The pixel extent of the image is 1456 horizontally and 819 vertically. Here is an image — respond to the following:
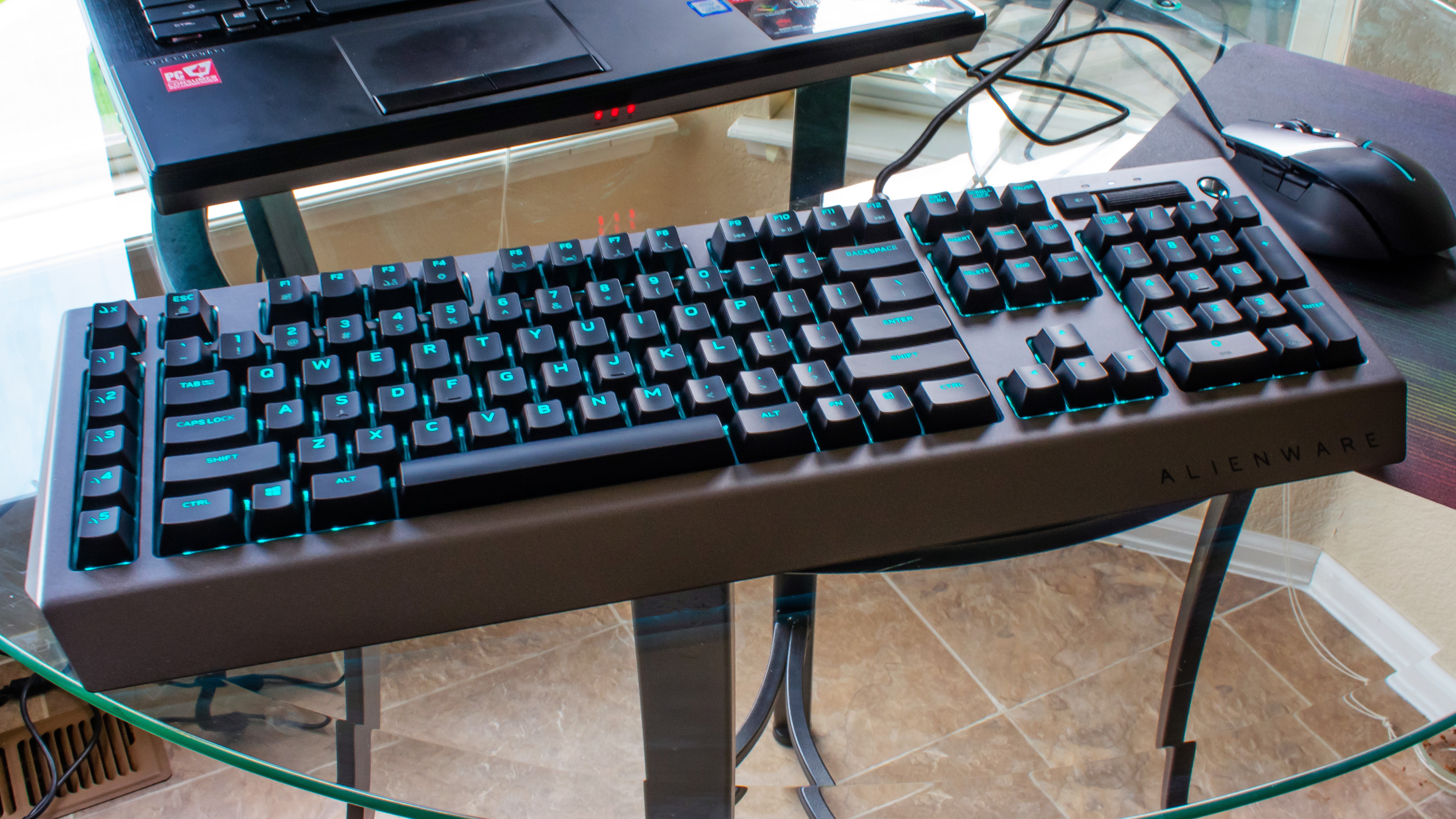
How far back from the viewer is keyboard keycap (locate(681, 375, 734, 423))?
1.52 feet

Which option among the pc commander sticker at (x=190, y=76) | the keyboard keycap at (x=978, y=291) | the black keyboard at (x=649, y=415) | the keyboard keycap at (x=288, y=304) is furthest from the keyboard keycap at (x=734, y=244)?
the pc commander sticker at (x=190, y=76)

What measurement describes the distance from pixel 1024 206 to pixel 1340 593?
0.27 m

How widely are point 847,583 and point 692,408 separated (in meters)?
0.16

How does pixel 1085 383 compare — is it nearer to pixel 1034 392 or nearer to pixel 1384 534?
pixel 1034 392

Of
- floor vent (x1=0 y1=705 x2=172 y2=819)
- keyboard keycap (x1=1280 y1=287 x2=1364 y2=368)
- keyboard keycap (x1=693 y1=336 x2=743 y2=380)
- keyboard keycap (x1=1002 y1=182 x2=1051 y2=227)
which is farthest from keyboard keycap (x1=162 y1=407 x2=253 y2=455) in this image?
floor vent (x1=0 y1=705 x2=172 y2=819)

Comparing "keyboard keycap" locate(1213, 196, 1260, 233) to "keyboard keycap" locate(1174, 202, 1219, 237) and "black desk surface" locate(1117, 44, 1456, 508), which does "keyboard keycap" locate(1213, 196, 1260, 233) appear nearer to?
"keyboard keycap" locate(1174, 202, 1219, 237)

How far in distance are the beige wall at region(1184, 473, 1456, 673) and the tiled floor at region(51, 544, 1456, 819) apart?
0.04 metres

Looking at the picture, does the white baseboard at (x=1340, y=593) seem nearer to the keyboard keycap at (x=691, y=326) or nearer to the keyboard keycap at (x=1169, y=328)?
the keyboard keycap at (x=1169, y=328)

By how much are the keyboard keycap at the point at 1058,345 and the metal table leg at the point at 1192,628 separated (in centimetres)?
11

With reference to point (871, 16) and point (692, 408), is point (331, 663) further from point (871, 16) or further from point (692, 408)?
point (871, 16)

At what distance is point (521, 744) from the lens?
0.49m

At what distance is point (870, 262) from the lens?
542 mm

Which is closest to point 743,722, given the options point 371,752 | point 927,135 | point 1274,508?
point 371,752

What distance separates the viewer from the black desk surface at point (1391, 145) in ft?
1.83
